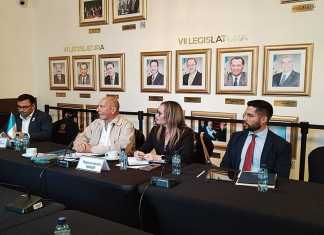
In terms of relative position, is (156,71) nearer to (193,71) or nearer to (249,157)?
(193,71)

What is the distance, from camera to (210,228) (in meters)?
1.87

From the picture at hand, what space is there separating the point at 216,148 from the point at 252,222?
7.77 ft

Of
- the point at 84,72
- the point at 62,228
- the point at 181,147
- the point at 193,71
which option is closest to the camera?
the point at 62,228

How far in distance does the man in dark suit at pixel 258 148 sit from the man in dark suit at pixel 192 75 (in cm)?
124

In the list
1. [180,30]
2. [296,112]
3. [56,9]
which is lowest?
[296,112]

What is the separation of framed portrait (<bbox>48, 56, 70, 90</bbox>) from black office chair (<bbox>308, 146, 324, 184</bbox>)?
373 cm

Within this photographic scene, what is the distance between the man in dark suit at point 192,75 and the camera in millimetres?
4082

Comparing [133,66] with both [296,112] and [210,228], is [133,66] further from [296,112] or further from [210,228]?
[210,228]

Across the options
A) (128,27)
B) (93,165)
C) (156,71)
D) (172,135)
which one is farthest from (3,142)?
(128,27)

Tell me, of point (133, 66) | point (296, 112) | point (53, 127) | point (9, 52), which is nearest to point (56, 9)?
point (9, 52)

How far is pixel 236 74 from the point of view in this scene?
381 cm

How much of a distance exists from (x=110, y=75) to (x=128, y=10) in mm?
894

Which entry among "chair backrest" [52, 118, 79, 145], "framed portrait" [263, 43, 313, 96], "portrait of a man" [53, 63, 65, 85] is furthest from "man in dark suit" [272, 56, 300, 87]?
"portrait of a man" [53, 63, 65, 85]

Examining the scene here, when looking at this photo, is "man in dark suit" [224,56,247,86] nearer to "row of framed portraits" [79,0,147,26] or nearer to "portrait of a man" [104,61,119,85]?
"row of framed portraits" [79,0,147,26]
